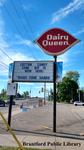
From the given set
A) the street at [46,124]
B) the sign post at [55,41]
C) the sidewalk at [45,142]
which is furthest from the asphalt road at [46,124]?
the sidewalk at [45,142]

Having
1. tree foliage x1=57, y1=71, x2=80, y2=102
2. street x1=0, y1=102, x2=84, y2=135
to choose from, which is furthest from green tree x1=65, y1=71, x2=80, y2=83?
street x1=0, y1=102, x2=84, y2=135

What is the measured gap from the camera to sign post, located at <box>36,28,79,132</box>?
16.0m

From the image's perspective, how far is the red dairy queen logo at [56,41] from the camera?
15984mm

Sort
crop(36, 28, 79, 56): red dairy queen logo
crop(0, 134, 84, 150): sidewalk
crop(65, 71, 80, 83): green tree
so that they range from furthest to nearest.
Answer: crop(65, 71, 80, 83): green tree
crop(36, 28, 79, 56): red dairy queen logo
crop(0, 134, 84, 150): sidewalk

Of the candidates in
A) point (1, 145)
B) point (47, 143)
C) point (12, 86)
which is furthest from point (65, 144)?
point (12, 86)

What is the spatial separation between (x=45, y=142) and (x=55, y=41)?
5697 mm

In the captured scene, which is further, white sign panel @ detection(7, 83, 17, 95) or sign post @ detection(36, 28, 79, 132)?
white sign panel @ detection(7, 83, 17, 95)

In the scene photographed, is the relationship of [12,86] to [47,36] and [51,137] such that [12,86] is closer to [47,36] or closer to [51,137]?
[47,36]

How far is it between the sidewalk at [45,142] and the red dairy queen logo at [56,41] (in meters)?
4.58

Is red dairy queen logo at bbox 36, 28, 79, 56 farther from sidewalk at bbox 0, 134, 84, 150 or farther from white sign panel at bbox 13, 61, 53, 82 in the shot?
sidewalk at bbox 0, 134, 84, 150

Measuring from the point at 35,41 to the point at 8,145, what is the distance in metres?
6.64

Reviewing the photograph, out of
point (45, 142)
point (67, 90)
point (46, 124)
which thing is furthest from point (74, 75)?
point (45, 142)

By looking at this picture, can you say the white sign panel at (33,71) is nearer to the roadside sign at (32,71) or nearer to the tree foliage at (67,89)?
the roadside sign at (32,71)

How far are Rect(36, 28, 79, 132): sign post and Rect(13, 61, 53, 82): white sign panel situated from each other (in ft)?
3.25
